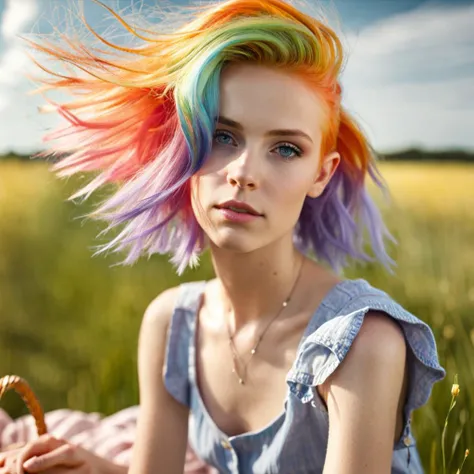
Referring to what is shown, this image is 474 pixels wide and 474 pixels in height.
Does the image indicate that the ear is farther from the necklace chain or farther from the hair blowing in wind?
the necklace chain

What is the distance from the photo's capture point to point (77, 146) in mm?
1890

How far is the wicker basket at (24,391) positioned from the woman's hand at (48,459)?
0.08m

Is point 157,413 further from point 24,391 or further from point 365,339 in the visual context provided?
point 365,339

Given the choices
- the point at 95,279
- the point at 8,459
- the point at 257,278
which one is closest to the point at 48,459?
the point at 8,459

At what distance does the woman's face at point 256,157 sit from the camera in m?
1.57

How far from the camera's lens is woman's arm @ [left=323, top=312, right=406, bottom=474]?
1.50 meters

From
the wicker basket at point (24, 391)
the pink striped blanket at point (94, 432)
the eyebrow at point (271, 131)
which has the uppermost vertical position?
the eyebrow at point (271, 131)

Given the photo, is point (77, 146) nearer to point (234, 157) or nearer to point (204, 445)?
point (234, 157)

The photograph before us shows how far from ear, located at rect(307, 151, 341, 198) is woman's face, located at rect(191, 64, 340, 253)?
116 millimetres

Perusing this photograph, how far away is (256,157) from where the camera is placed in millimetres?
1577

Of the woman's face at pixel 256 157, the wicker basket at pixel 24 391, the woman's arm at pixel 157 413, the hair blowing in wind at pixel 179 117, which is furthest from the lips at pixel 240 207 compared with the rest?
the wicker basket at pixel 24 391

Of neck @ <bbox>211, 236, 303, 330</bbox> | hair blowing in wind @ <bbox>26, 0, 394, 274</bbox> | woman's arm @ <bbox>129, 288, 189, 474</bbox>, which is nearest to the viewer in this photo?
hair blowing in wind @ <bbox>26, 0, 394, 274</bbox>

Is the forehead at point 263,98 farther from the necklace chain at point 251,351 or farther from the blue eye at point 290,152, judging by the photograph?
the necklace chain at point 251,351

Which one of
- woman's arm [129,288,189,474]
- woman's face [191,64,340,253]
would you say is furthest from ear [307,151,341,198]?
woman's arm [129,288,189,474]
